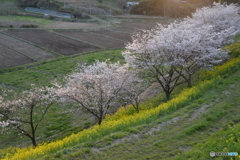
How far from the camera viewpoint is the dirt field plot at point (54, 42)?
43.3 metres

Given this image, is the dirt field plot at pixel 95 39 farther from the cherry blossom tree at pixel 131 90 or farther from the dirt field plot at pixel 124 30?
the cherry blossom tree at pixel 131 90

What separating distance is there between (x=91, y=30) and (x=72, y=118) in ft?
144

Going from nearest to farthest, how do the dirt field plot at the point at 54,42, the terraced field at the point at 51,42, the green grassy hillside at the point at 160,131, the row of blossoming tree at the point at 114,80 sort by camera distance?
1. the green grassy hillside at the point at 160,131
2. the row of blossoming tree at the point at 114,80
3. the terraced field at the point at 51,42
4. the dirt field plot at the point at 54,42

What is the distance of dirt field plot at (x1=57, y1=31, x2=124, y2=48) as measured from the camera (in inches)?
1925

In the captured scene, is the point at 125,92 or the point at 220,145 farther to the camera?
the point at 125,92

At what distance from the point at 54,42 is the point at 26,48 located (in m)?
6.53

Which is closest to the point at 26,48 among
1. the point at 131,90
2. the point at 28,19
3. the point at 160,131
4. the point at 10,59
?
the point at 10,59

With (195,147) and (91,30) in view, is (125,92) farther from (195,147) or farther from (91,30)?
(91,30)

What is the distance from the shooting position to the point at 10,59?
36.5 m

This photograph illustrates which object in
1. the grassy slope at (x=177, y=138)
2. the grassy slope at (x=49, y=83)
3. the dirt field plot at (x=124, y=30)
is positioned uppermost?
the dirt field plot at (x=124, y=30)

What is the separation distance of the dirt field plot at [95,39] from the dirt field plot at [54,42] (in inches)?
115

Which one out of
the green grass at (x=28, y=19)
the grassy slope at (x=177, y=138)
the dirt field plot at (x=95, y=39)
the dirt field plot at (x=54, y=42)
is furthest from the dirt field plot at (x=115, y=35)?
the grassy slope at (x=177, y=138)

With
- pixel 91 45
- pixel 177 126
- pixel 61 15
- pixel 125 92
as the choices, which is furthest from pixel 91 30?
pixel 177 126

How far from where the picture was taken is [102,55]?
4019cm
